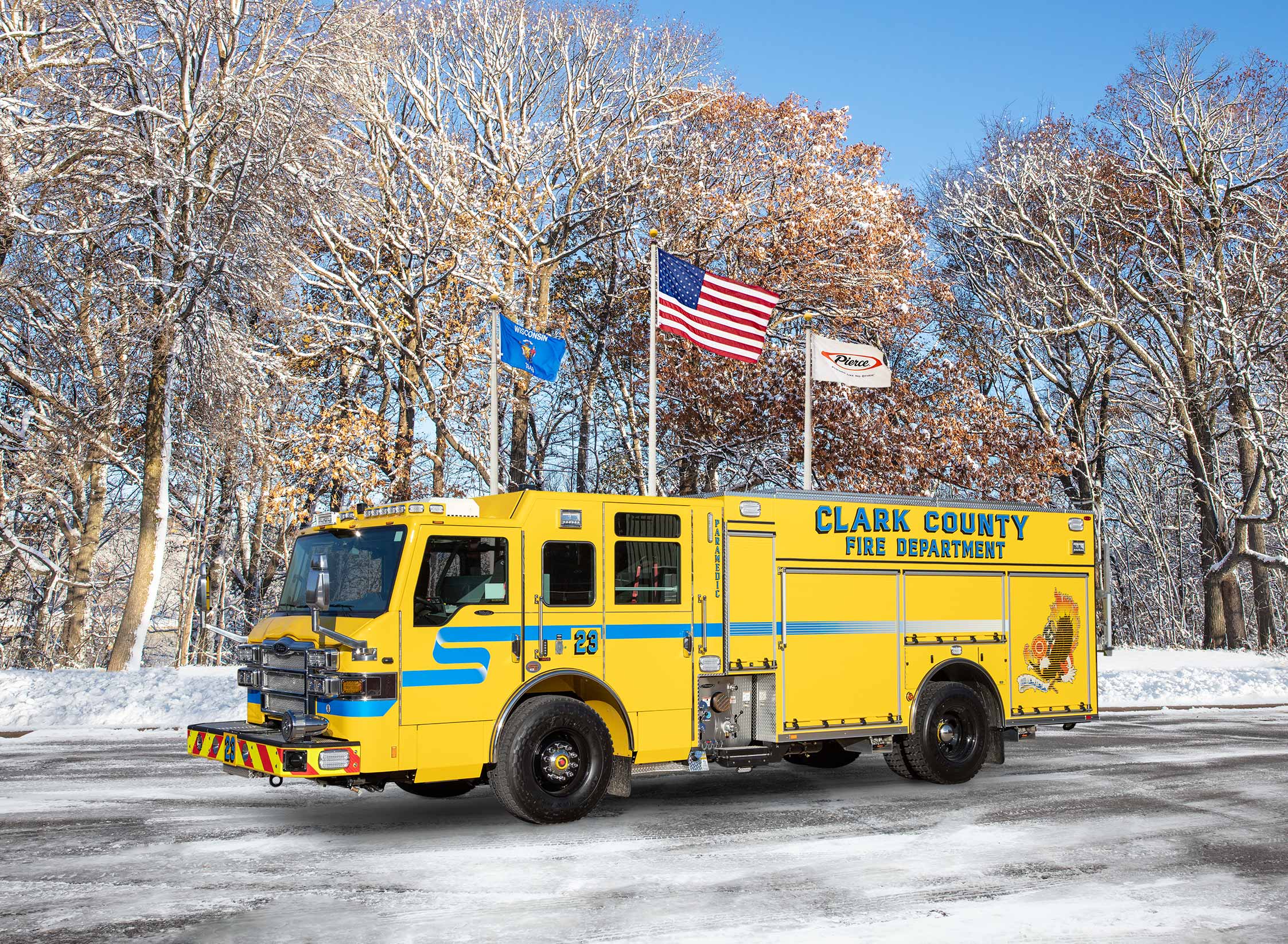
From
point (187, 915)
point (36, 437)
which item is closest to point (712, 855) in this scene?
point (187, 915)

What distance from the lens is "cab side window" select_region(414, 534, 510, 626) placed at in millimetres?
9039

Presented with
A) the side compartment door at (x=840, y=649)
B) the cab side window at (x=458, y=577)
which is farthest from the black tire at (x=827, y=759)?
the cab side window at (x=458, y=577)

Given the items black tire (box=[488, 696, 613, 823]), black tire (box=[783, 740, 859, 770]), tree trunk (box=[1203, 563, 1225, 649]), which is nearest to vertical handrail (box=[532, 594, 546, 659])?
black tire (box=[488, 696, 613, 823])

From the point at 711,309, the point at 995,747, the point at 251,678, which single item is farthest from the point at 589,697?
the point at 711,309

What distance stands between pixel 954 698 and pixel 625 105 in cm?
2225

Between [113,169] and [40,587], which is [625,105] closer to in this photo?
[113,169]

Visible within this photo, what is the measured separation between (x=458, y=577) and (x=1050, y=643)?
695 cm

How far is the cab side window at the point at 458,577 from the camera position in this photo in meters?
9.04

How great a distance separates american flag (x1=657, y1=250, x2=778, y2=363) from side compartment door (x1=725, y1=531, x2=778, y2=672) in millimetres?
9582

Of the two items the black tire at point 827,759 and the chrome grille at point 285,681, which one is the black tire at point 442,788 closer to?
the chrome grille at point 285,681

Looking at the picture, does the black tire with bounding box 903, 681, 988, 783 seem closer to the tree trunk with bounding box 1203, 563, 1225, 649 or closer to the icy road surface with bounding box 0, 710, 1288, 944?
the icy road surface with bounding box 0, 710, 1288, 944

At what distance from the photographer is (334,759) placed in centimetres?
846

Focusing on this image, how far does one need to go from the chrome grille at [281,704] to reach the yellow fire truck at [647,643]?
22mm

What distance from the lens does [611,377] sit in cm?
3375
